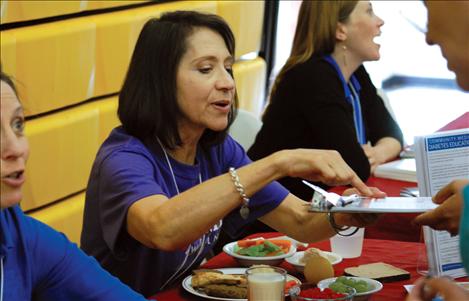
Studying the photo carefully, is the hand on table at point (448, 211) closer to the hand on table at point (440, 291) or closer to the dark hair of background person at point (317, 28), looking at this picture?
the hand on table at point (440, 291)

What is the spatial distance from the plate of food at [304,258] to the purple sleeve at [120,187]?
37 centimetres

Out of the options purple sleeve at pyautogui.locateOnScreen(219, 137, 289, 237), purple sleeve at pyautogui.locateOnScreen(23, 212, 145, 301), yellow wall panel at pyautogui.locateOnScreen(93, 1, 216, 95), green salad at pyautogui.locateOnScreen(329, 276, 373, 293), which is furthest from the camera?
yellow wall panel at pyautogui.locateOnScreen(93, 1, 216, 95)

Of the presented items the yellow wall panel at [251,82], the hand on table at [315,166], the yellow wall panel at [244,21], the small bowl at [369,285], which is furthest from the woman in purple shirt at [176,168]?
the yellow wall panel at [251,82]

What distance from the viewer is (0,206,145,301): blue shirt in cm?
184

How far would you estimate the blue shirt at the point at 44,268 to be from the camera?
1.84 m

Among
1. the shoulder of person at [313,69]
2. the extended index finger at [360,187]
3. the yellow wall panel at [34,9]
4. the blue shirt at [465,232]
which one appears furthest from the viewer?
the shoulder of person at [313,69]

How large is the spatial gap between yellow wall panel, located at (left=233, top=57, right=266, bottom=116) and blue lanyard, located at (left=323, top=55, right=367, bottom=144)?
4.13 feet

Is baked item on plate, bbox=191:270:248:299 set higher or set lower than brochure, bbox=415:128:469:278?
lower

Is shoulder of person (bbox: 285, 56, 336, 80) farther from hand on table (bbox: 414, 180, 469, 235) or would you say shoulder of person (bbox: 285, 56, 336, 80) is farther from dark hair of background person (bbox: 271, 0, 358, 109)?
hand on table (bbox: 414, 180, 469, 235)

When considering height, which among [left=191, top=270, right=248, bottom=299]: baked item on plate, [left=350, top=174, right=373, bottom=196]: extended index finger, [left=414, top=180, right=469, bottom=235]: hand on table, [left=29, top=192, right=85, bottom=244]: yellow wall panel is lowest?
[left=29, top=192, right=85, bottom=244]: yellow wall panel

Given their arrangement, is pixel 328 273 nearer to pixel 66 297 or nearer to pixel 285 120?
pixel 66 297

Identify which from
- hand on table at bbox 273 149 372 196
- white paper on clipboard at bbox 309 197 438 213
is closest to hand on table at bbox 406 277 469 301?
white paper on clipboard at bbox 309 197 438 213

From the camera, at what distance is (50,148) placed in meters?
3.68

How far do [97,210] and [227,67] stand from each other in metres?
Answer: 0.54
